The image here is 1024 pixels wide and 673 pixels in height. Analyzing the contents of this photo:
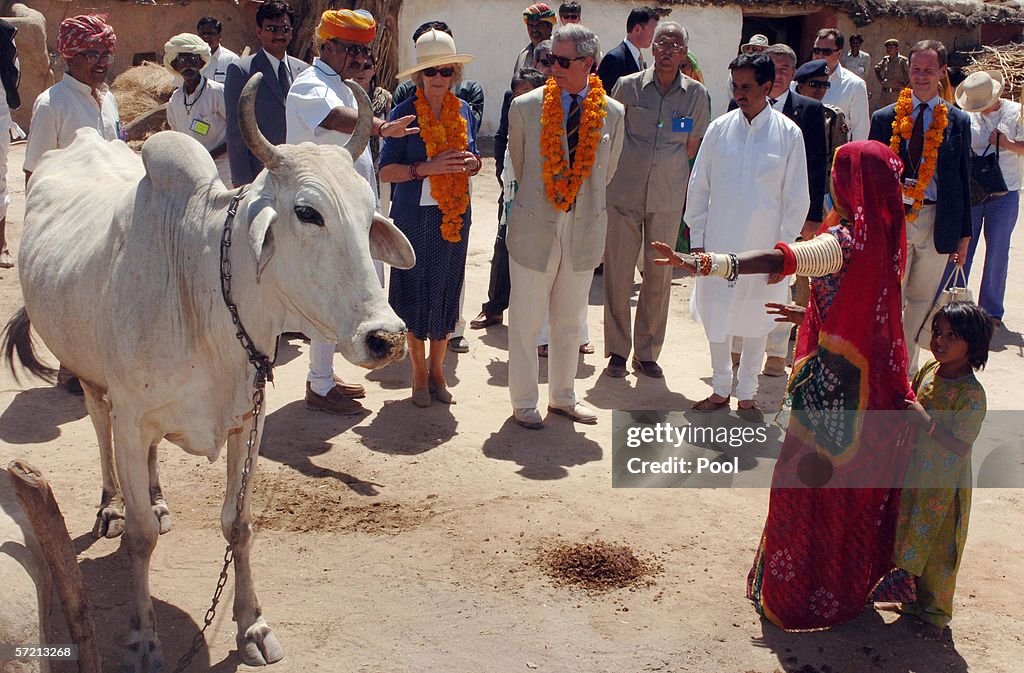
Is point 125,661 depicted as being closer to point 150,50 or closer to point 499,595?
point 499,595

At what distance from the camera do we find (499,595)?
14.4 ft

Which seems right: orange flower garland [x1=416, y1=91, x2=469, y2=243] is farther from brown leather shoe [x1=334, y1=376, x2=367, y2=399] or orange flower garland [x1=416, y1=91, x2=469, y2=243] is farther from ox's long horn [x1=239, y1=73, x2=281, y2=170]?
ox's long horn [x1=239, y1=73, x2=281, y2=170]

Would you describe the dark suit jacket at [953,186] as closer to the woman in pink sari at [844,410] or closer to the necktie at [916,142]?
the necktie at [916,142]

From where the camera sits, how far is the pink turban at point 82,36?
6.17m

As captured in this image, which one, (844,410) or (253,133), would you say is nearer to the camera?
(253,133)

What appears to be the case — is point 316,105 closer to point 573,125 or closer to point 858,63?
point 573,125

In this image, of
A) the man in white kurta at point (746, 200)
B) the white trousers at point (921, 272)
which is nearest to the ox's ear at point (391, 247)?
the man in white kurta at point (746, 200)

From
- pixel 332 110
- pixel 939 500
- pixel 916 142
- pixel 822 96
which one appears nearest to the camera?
pixel 939 500

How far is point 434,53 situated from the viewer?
241 inches

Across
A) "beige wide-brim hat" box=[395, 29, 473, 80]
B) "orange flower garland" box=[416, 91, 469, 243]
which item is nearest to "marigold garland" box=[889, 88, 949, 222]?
"orange flower garland" box=[416, 91, 469, 243]

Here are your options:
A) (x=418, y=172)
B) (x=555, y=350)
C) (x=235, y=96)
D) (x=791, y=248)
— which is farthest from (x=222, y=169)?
(x=791, y=248)

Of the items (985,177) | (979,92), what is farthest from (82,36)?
(985,177)

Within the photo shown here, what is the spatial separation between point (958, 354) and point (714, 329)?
2.40 metres

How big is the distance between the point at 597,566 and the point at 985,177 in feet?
17.0
